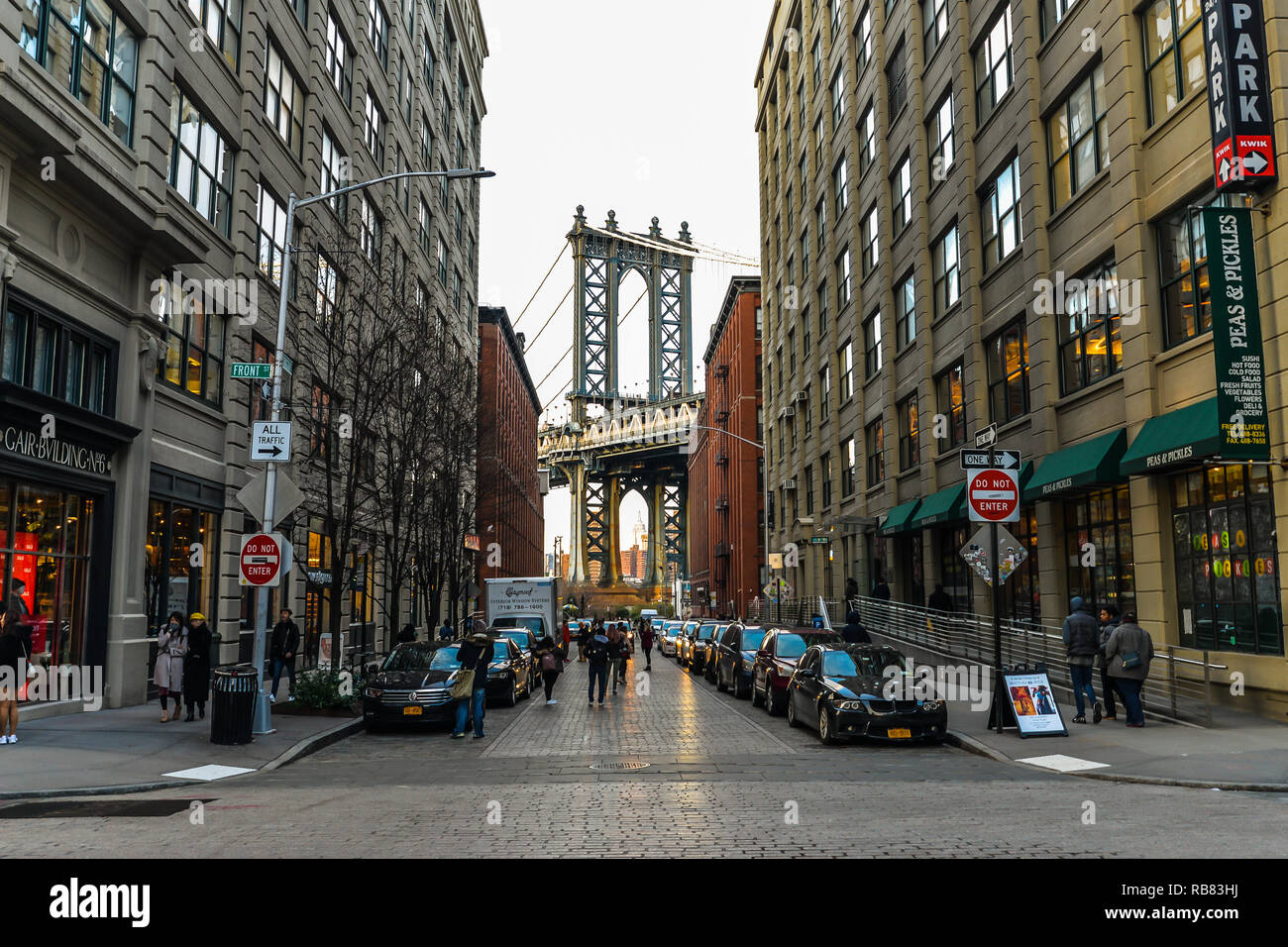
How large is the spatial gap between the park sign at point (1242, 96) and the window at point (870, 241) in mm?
20168

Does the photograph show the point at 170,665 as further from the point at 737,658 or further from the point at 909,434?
the point at 909,434

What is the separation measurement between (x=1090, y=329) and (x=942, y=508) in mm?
6935

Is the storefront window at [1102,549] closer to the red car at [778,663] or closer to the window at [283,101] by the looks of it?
the red car at [778,663]

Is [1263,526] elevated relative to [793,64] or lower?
lower

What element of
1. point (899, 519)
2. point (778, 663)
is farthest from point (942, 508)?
point (778, 663)

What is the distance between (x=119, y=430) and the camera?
18.2m

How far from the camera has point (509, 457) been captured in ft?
233

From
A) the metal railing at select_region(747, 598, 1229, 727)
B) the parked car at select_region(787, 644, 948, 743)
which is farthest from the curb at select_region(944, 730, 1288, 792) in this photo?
the metal railing at select_region(747, 598, 1229, 727)

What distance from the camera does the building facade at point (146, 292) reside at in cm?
1589

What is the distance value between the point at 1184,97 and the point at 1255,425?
594 centimetres

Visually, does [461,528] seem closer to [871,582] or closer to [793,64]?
[871,582]

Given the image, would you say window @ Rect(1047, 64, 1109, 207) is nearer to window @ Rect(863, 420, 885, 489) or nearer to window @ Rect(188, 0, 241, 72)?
window @ Rect(863, 420, 885, 489)

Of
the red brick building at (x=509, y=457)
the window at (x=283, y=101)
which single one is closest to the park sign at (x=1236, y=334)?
the window at (x=283, y=101)

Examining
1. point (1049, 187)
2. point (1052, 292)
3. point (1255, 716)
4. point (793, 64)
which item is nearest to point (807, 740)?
point (1255, 716)
